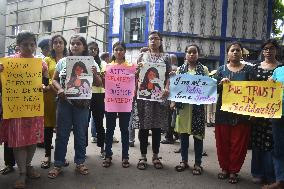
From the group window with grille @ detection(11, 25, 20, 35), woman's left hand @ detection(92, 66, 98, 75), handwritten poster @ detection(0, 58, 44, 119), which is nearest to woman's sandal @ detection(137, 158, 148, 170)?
woman's left hand @ detection(92, 66, 98, 75)

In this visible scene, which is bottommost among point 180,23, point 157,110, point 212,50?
point 157,110

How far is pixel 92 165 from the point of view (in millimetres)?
5164

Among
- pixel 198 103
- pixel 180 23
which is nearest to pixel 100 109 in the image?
pixel 198 103

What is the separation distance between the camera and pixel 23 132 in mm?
4090

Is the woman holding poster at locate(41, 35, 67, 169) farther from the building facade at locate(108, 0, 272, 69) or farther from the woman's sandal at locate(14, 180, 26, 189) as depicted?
the building facade at locate(108, 0, 272, 69)

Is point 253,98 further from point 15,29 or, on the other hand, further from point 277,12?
point 15,29

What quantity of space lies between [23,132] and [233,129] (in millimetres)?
2825

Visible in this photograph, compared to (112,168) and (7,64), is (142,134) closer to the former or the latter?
(112,168)

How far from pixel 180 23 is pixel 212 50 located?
6.05ft

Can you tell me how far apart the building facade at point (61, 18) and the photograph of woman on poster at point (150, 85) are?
38.0ft

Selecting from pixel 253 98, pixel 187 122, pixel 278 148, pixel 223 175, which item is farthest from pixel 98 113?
pixel 278 148

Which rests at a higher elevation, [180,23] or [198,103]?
[180,23]

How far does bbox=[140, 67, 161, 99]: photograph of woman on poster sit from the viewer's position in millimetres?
4992

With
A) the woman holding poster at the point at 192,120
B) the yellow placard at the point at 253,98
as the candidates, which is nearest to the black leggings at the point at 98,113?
the woman holding poster at the point at 192,120
